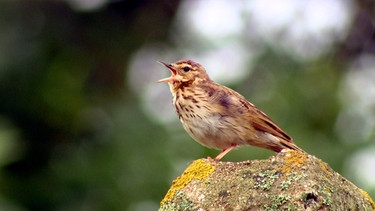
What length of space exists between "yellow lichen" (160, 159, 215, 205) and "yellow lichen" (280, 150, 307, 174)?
1.85 feet

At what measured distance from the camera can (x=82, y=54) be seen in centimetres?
2347

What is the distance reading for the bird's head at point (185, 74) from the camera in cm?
1158

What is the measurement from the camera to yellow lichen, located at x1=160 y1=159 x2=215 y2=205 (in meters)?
7.62

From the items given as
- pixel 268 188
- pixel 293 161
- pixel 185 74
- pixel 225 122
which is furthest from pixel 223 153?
pixel 268 188

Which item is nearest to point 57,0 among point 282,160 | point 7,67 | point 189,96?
point 7,67

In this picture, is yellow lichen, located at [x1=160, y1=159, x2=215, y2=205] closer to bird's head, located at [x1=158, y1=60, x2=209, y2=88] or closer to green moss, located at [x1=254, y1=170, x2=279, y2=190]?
green moss, located at [x1=254, y1=170, x2=279, y2=190]

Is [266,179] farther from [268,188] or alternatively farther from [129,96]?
[129,96]

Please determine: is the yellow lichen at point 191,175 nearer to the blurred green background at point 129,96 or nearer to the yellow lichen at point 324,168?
the yellow lichen at point 324,168

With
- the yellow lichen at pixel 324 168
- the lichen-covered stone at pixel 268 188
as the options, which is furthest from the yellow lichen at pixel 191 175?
the yellow lichen at pixel 324 168

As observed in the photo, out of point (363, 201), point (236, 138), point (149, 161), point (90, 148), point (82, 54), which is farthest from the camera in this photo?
point (82, 54)

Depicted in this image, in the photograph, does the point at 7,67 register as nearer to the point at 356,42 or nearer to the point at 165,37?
the point at 165,37

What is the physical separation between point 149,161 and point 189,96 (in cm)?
789

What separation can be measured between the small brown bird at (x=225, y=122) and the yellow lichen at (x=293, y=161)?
2.91m

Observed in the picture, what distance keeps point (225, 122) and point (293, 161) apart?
333 centimetres
